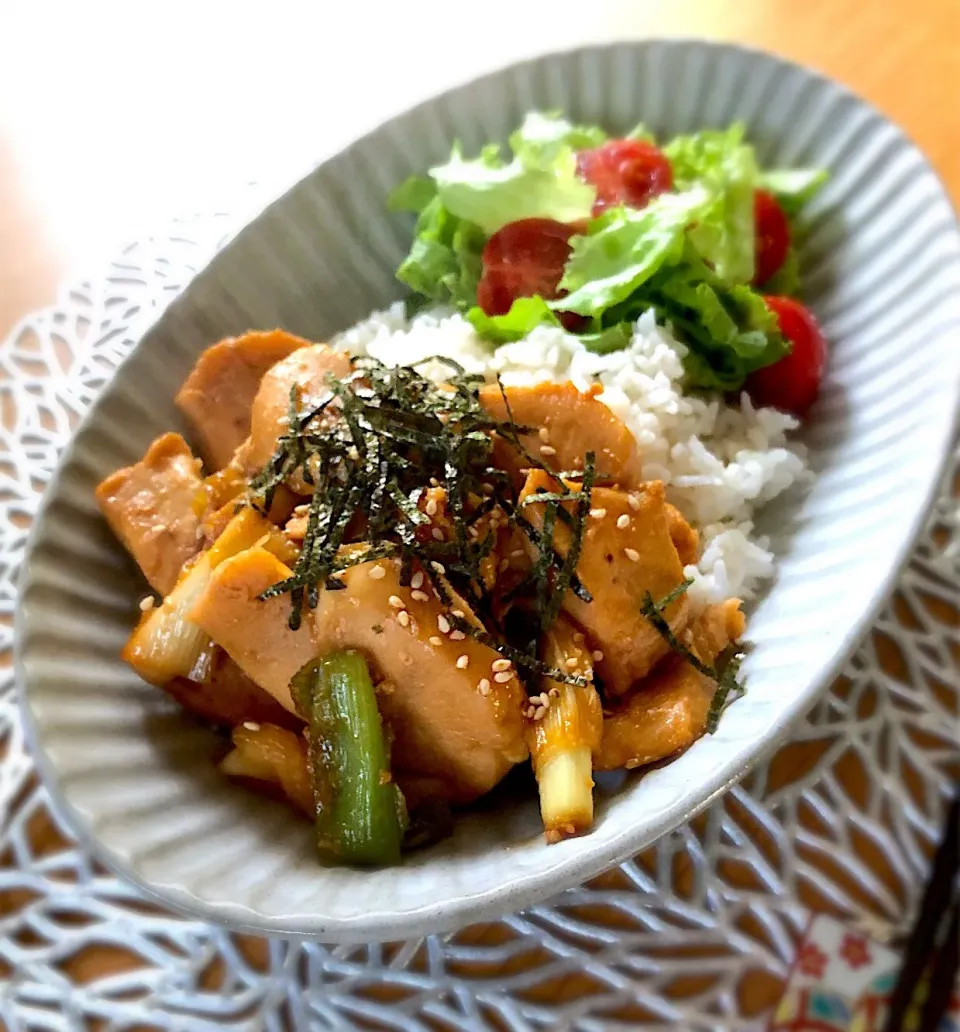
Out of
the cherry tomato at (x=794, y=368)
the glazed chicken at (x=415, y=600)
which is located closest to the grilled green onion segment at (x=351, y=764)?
the glazed chicken at (x=415, y=600)

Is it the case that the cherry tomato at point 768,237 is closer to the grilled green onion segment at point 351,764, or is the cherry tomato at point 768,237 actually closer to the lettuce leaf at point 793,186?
the lettuce leaf at point 793,186

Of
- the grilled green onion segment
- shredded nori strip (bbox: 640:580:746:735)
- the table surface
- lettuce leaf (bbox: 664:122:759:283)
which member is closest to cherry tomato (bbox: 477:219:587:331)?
lettuce leaf (bbox: 664:122:759:283)

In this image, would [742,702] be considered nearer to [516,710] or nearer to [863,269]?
[516,710]

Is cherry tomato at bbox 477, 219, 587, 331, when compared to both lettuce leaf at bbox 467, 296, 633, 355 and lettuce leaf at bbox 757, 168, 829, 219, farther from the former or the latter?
lettuce leaf at bbox 757, 168, 829, 219

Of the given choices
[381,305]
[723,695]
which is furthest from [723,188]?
[723,695]

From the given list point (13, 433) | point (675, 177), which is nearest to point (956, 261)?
point (675, 177)

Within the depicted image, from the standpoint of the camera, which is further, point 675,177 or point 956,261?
point 675,177
